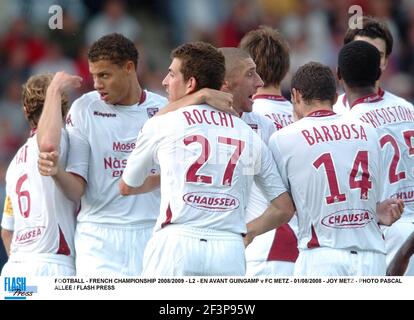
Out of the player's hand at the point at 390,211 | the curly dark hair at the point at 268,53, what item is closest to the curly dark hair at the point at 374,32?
the curly dark hair at the point at 268,53

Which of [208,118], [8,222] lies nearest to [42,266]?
[8,222]

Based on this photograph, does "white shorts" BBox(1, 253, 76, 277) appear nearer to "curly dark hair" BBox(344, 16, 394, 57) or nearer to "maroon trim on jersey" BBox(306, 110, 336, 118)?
"maroon trim on jersey" BBox(306, 110, 336, 118)


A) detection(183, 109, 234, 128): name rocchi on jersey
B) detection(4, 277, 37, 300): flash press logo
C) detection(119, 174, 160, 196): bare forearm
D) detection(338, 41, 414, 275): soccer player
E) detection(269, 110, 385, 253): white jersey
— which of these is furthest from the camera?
detection(338, 41, 414, 275): soccer player

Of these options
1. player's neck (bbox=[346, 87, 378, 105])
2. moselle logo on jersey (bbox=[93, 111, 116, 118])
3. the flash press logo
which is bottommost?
the flash press logo

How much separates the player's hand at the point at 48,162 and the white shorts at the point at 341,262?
1.75 m

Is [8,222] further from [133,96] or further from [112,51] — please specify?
[112,51]

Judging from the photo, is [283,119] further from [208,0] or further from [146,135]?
[208,0]

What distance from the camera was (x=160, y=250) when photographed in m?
6.44

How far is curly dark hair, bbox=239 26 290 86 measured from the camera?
819 cm

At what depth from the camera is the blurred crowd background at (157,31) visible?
1131 centimetres

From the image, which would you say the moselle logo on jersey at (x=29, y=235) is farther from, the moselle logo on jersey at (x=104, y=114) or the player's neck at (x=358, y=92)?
the player's neck at (x=358, y=92)

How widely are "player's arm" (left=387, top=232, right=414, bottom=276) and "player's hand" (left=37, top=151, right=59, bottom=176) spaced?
2433 millimetres

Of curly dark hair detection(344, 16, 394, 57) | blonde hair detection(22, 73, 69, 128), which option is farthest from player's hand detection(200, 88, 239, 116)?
curly dark hair detection(344, 16, 394, 57)

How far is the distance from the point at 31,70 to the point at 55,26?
1.11 meters
